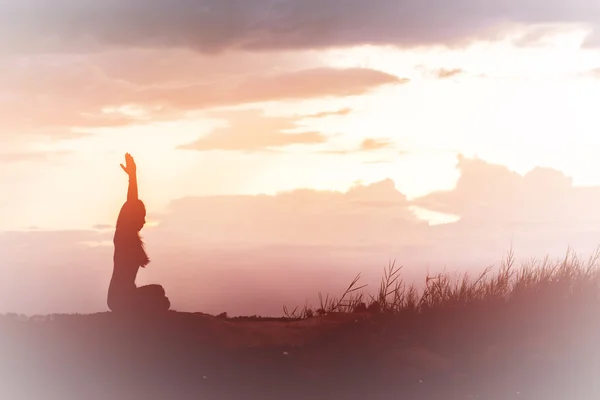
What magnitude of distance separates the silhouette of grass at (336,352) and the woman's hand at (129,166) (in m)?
1.98

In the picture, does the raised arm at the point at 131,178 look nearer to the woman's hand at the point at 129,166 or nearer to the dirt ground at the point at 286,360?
the woman's hand at the point at 129,166

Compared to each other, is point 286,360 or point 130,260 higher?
point 130,260

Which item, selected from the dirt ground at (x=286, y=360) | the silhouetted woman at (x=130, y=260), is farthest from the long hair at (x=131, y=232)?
the dirt ground at (x=286, y=360)

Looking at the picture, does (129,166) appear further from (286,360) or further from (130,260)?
(286,360)

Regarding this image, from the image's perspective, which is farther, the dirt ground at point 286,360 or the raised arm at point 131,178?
the raised arm at point 131,178

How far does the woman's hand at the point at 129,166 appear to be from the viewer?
12250 mm

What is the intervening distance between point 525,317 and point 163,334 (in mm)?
5162

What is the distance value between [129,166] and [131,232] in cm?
90

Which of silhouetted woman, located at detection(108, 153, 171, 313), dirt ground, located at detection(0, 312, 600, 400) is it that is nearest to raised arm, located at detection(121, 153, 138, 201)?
silhouetted woman, located at detection(108, 153, 171, 313)

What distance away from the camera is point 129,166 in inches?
484

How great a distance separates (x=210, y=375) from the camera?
11727mm

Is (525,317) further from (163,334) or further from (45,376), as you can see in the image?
(45,376)

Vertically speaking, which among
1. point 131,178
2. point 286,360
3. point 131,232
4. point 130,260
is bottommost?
point 286,360

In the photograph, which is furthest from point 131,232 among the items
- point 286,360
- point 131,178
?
point 286,360
